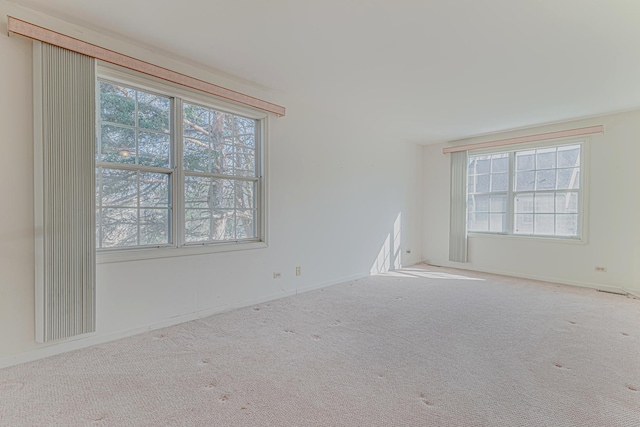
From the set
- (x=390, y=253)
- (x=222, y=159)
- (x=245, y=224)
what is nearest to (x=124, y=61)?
(x=222, y=159)

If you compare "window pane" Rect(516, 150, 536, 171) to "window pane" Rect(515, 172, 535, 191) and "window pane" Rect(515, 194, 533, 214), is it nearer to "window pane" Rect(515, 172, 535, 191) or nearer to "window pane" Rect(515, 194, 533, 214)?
"window pane" Rect(515, 172, 535, 191)

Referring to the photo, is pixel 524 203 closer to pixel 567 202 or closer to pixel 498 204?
pixel 498 204

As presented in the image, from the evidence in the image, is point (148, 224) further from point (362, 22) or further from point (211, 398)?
point (362, 22)

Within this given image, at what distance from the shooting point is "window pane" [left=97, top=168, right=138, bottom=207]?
2719mm

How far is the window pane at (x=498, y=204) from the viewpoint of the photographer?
5.56 metres

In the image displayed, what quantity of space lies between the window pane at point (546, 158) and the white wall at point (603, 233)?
1.08ft

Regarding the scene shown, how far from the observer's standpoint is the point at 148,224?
298 cm

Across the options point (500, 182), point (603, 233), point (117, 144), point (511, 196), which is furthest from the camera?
point (500, 182)

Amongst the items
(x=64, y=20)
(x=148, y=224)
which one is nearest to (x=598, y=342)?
(x=148, y=224)

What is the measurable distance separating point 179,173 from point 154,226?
0.56 meters

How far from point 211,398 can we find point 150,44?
2860mm

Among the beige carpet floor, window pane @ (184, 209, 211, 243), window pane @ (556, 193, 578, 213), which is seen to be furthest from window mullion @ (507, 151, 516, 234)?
window pane @ (184, 209, 211, 243)

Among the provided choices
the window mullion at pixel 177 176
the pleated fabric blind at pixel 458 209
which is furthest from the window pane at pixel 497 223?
the window mullion at pixel 177 176

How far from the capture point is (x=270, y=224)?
12.7 ft
